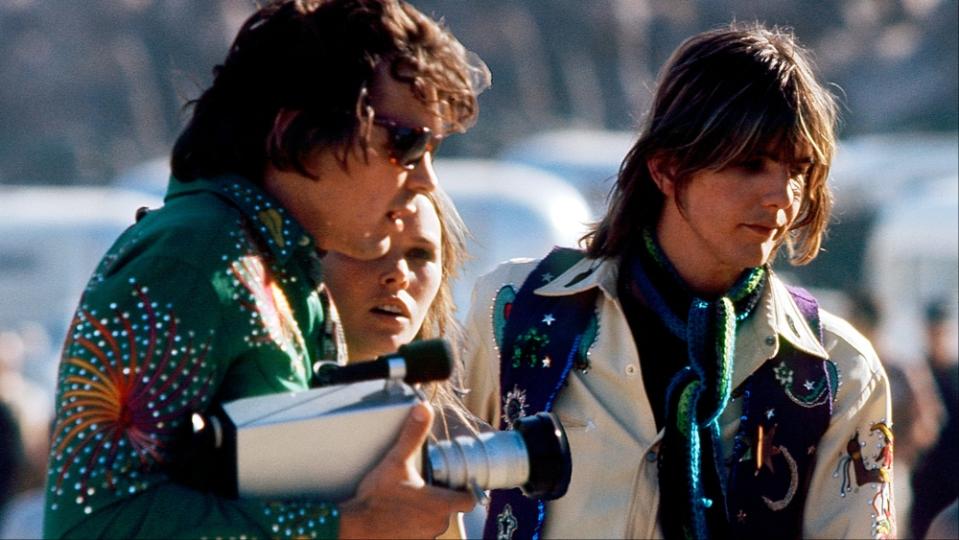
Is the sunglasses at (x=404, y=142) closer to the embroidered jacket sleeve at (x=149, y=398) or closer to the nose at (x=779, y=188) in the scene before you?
the embroidered jacket sleeve at (x=149, y=398)

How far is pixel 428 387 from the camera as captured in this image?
8.99 feet

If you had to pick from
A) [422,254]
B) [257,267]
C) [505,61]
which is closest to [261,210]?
[257,267]

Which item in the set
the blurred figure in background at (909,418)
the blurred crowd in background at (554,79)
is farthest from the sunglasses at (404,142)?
the blurred crowd in background at (554,79)

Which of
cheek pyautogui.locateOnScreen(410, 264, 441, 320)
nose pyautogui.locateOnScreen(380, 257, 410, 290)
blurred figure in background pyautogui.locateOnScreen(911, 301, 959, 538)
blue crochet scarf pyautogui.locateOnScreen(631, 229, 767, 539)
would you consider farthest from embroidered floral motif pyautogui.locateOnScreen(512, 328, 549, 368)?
blurred figure in background pyautogui.locateOnScreen(911, 301, 959, 538)

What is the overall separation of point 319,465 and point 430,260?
0.85m

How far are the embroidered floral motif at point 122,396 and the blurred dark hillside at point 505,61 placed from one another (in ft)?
51.1

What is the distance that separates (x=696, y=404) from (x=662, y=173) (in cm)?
50

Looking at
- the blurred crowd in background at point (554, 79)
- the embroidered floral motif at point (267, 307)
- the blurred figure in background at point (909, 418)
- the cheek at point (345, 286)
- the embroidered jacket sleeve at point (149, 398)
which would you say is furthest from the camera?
the blurred crowd in background at point (554, 79)

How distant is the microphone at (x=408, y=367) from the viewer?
2102 mm

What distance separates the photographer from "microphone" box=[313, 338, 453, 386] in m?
2.10

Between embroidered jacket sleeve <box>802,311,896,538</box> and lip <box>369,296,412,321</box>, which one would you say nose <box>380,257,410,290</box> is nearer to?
lip <box>369,296,412,321</box>

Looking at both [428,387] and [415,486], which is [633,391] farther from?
[415,486]

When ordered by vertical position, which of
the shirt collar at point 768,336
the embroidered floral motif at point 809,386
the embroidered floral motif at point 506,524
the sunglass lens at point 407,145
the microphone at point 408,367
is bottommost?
the embroidered floral motif at point 506,524

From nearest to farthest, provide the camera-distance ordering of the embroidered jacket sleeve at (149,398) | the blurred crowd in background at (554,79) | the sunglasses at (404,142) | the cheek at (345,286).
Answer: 1. the embroidered jacket sleeve at (149,398)
2. the sunglasses at (404,142)
3. the cheek at (345,286)
4. the blurred crowd in background at (554,79)
